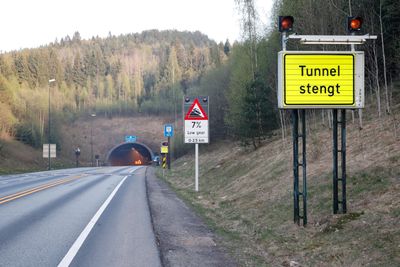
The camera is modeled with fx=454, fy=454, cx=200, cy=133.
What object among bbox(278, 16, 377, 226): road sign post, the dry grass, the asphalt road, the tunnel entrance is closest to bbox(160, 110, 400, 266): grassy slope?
bbox(278, 16, 377, 226): road sign post

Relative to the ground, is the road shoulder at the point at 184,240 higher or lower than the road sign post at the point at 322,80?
lower

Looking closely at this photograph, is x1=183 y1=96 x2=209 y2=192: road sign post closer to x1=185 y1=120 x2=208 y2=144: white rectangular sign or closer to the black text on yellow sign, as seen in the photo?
x1=185 y1=120 x2=208 y2=144: white rectangular sign

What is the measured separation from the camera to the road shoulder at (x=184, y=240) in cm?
740

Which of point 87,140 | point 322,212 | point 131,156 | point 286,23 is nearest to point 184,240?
point 322,212

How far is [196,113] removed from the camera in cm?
2100

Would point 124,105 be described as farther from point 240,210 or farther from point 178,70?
point 240,210

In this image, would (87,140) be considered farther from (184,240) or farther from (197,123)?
(184,240)

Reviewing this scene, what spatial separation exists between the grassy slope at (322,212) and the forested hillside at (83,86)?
178 ft

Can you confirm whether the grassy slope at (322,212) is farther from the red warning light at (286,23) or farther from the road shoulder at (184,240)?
the red warning light at (286,23)

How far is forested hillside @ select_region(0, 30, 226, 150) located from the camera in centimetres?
7769

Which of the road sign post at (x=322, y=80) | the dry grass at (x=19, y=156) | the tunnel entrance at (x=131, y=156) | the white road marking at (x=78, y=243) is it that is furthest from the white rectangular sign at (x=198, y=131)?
the tunnel entrance at (x=131, y=156)

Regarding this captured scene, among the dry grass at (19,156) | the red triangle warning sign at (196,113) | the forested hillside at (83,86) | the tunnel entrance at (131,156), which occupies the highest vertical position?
the forested hillside at (83,86)

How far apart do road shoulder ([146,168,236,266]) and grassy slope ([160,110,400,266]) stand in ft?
1.20

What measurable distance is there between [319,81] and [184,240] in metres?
4.35
